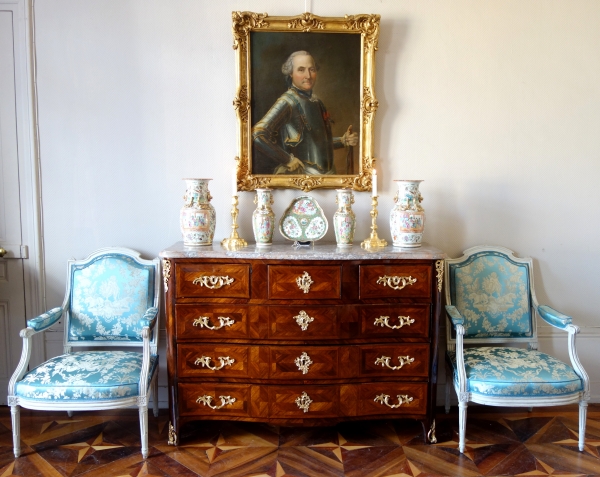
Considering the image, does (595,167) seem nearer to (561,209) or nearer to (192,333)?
(561,209)

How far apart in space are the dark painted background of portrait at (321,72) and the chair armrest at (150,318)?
105cm

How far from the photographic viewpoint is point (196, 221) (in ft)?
9.11

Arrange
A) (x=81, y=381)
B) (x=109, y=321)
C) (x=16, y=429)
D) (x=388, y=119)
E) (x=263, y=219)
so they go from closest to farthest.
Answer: (x=81, y=381) → (x=16, y=429) → (x=263, y=219) → (x=109, y=321) → (x=388, y=119)

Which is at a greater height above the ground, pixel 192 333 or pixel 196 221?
pixel 196 221

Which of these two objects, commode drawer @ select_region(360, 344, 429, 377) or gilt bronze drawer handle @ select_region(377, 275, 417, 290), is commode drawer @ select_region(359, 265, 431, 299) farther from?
commode drawer @ select_region(360, 344, 429, 377)

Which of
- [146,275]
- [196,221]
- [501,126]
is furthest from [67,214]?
[501,126]

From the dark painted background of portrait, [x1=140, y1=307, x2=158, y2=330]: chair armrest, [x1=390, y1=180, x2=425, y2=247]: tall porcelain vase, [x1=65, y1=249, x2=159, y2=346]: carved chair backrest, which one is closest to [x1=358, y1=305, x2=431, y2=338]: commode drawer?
[x1=390, y1=180, x2=425, y2=247]: tall porcelain vase

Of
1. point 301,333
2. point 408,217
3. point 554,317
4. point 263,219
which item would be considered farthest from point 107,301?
point 554,317

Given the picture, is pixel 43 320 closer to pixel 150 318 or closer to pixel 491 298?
pixel 150 318

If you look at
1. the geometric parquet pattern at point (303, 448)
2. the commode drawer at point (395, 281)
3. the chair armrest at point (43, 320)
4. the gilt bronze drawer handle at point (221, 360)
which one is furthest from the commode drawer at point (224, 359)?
the chair armrest at point (43, 320)

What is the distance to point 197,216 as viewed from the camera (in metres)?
2.78

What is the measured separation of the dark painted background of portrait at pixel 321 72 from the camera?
120 inches

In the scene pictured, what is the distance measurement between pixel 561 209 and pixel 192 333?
2.45 m

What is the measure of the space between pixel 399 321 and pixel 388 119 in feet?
4.22
